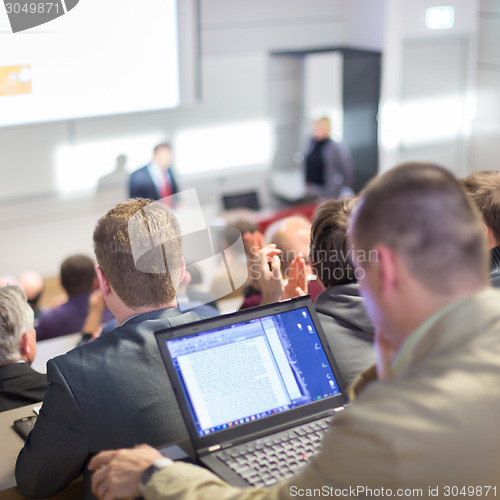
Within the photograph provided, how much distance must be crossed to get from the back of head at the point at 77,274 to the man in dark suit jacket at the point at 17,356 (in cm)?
128

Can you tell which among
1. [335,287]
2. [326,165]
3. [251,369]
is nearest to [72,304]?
[335,287]

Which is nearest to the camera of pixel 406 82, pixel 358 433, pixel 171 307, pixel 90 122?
pixel 358 433

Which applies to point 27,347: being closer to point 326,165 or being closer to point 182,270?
point 182,270

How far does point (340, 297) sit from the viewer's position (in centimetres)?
186

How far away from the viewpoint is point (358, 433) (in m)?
0.90

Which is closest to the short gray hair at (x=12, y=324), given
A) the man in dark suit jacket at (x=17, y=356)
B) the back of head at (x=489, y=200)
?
the man in dark suit jacket at (x=17, y=356)

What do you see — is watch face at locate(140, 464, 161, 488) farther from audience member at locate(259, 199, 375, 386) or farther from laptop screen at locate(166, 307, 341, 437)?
audience member at locate(259, 199, 375, 386)

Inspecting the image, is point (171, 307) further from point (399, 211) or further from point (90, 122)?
point (90, 122)

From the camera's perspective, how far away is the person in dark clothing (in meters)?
1.73

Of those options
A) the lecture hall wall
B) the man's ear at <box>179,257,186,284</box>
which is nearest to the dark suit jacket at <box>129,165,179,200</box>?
the lecture hall wall

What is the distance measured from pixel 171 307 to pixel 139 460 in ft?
1.95

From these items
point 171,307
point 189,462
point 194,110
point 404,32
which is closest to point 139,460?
point 189,462

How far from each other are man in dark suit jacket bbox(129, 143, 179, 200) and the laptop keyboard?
5.22 metres

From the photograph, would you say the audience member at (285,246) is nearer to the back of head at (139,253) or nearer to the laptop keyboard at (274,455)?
the back of head at (139,253)
